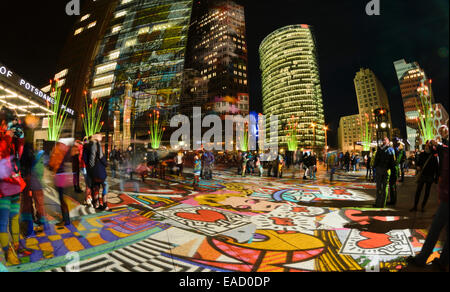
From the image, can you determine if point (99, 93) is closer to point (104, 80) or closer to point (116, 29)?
point (104, 80)

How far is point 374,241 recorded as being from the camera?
9.62ft

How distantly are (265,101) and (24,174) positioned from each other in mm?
117134

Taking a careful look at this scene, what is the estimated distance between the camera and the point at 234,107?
6831cm

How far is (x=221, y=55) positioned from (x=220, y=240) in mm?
82698

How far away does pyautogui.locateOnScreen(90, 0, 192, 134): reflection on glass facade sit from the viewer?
42.7 metres

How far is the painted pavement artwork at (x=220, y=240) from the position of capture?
2.32 meters

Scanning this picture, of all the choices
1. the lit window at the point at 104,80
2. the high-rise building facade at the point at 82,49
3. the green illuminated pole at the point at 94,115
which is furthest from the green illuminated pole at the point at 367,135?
the high-rise building facade at the point at 82,49

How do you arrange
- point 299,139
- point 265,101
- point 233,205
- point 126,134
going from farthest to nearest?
point 265,101 < point 299,139 < point 126,134 < point 233,205

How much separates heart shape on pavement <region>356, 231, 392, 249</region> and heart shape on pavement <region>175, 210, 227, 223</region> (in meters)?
2.67

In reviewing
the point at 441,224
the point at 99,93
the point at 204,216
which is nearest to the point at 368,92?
the point at 99,93

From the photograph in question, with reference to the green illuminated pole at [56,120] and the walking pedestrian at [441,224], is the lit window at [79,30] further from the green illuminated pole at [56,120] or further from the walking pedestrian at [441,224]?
the walking pedestrian at [441,224]

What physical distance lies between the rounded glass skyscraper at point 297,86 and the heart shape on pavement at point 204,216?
87051 millimetres
